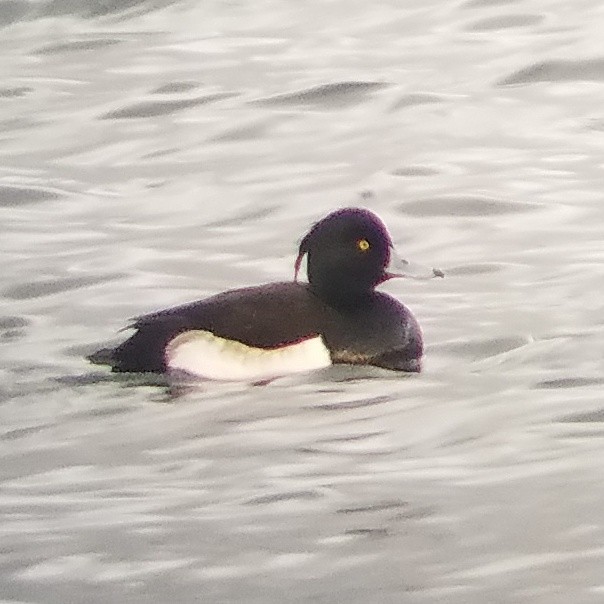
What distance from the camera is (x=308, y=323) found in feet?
22.6

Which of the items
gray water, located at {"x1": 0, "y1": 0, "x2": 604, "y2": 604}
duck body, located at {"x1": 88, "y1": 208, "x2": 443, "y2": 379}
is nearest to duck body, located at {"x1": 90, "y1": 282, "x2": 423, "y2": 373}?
duck body, located at {"x1": 88, "y1": 208, "x2": 443, "y2": 379}

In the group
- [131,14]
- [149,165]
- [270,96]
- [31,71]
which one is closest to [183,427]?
[149,165]

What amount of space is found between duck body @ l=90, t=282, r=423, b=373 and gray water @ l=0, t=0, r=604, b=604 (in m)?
0.12

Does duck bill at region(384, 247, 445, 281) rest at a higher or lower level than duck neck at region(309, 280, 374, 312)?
higher

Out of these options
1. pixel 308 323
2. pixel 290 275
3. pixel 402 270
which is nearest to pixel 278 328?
pixel 308 323

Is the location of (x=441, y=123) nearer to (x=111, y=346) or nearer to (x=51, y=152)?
(x=51, y=152)

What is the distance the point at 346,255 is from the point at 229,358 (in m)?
0.74

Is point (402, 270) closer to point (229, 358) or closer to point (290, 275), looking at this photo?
point (229, 358)

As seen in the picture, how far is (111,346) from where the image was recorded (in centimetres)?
728

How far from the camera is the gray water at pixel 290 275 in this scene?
4.96m

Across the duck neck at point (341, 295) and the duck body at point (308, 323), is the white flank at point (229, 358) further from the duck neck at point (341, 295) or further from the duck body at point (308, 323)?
the duck neck at point (341, 295)

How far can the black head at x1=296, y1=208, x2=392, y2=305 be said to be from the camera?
7.24 meters

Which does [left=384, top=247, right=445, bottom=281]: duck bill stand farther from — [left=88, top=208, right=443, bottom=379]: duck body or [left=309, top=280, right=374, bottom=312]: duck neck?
[left=309, top=280, right=374, bottom=312]: duck neck

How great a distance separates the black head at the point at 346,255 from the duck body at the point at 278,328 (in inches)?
3.1
